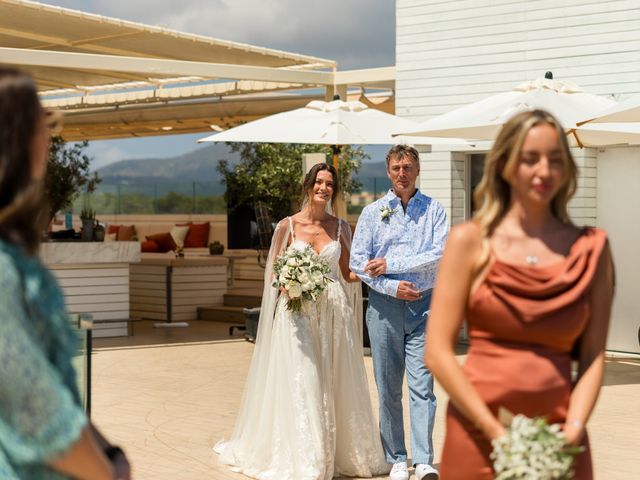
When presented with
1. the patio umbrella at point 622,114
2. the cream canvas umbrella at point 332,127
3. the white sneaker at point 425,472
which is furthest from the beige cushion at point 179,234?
the white sneaker at point 425,472

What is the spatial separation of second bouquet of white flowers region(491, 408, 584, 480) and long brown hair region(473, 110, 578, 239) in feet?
1.89

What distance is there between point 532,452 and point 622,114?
7530 mm

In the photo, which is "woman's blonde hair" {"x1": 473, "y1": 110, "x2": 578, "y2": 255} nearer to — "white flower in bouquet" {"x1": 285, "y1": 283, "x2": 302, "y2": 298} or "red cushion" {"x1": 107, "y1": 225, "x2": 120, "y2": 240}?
"white flower in bouquet" {"x1": 285, "y1": 283, "x2": 302, "y2": 298}

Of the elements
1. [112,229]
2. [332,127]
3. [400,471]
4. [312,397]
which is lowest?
[400,471]

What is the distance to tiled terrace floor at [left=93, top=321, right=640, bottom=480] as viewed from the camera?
817 cm

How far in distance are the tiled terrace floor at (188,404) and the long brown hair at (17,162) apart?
553cm

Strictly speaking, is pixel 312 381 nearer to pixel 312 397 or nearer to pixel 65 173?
pixel 312 397

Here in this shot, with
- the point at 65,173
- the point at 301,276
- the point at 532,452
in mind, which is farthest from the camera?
the point at 65,173

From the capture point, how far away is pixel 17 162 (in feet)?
7.56

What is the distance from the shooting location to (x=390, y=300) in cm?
733

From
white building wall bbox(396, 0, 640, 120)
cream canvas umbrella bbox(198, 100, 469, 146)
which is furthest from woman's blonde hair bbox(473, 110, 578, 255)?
white building wall bbox(396, 0, 640, 120)

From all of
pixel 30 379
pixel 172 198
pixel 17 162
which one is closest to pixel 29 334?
pixel 30 379

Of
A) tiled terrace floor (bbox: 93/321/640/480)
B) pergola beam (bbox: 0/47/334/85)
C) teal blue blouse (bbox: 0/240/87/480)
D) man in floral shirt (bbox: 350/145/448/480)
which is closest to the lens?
teal blue blouse (bbox: 0/240/87/480)

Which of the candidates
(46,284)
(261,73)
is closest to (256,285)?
(261,73)
